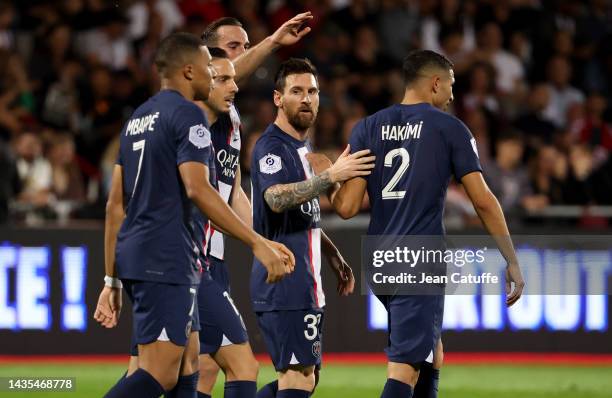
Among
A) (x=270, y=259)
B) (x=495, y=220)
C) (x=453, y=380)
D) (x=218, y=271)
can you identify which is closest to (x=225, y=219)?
(x=270, y=259)

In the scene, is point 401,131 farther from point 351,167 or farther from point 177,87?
point 177,87

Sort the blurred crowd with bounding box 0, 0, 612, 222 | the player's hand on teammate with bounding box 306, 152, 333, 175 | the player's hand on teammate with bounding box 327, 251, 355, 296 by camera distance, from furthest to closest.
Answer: the blurred crowd with bounding box 0, 0, 612, 222 < the player's hand on teammate with bounding box 327, 251, 355, 296 < the player's hand on teammate with bounding box 306, 152, 333, 175

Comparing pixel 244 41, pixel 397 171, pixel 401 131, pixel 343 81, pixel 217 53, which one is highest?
pixel 343 81

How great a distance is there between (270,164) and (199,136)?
1.12 meters

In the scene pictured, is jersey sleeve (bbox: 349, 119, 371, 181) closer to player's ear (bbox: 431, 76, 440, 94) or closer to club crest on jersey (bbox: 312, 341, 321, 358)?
player's ear (bbox: 431, 76, 440, 94)

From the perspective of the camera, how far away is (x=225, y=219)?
5.91m

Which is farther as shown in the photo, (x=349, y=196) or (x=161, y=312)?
(x=349, y=196)

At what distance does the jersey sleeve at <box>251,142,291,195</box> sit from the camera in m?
7.05

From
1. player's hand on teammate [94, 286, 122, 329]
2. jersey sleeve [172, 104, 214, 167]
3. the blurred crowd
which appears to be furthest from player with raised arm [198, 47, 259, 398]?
the blurred crowd

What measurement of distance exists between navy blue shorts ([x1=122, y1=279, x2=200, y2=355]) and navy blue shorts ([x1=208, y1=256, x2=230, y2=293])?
46.4 inches

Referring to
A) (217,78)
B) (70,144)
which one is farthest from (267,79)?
(217,78)

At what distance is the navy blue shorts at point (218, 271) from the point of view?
730 cm

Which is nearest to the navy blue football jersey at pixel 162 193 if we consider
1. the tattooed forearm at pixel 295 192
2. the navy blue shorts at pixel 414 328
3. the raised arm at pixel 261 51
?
the tattooed forearm at pixel 295 192

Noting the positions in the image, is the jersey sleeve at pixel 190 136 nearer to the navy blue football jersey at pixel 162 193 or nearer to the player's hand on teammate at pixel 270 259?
the navy blue football jersey at pixel 162 193
